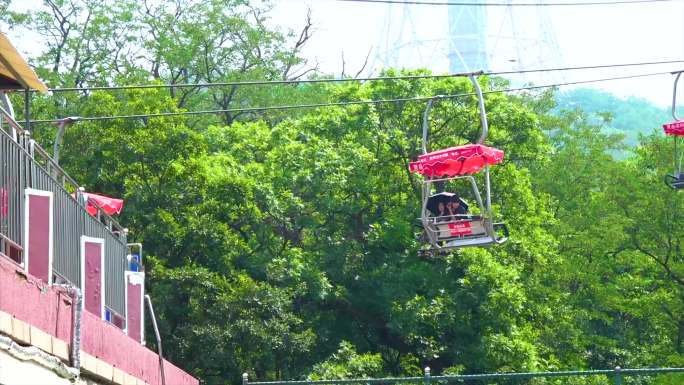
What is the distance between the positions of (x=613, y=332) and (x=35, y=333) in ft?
121

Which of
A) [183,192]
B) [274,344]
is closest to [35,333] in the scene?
[274,344]

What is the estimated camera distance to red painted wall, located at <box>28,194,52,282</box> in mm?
11164

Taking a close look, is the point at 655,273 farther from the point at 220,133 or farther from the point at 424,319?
the point at 220,133

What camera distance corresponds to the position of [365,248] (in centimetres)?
4147

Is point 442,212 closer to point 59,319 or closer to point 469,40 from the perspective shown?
point 59,319

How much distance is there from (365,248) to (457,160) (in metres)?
19.4

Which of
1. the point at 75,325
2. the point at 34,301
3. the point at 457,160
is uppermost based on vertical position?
the point at 457,160

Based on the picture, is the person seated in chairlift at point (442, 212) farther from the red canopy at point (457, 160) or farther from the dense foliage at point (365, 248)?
the dense foliage at point (365, 248)

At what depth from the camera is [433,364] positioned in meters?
39.3

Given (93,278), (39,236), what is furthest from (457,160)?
(39,236)

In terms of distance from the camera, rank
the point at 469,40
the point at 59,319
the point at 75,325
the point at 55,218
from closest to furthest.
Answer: the point at 59,319
the point at 75,325
the point at 55,218
the point at 469,40

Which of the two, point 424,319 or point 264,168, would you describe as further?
point 264,168

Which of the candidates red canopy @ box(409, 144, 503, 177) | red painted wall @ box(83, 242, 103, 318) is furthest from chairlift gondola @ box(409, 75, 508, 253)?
red painted wall @ box(83, 242, 103, 318)

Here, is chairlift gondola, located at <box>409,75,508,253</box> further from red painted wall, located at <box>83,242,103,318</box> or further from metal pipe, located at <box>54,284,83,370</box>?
metal pipe, located at <box>54,284,83,370</box>
